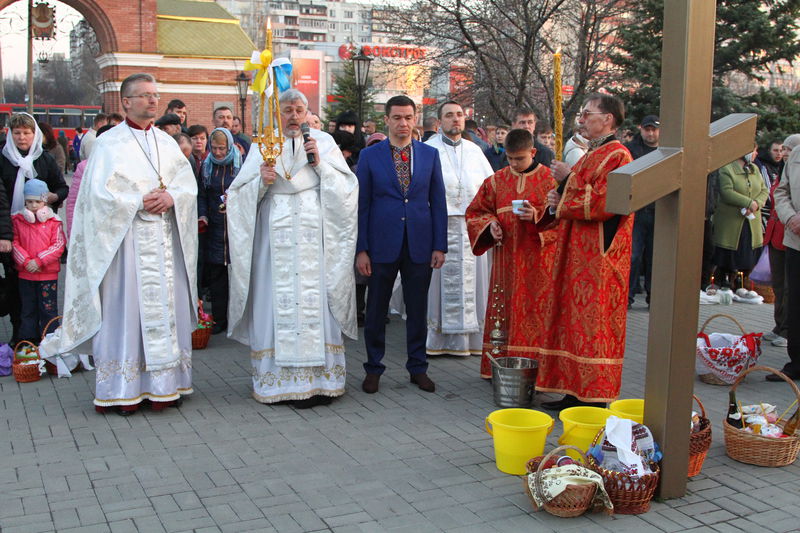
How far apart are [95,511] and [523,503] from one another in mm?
2147

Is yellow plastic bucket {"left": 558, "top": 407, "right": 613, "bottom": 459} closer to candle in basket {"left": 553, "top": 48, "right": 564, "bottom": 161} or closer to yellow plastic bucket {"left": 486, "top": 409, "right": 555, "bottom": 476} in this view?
yellow plastic bucket {"left": 486, "top": 409, "right": 555, "bottom": 476}

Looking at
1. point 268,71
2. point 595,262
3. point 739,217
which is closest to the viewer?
point 595,262

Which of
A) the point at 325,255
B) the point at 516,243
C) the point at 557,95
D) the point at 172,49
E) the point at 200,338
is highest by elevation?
the point at 172,49

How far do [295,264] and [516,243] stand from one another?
171 cm

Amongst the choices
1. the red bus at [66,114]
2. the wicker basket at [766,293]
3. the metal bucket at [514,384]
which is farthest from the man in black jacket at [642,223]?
the red bus at [66,114]

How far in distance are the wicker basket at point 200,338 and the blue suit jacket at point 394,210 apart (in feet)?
7.09

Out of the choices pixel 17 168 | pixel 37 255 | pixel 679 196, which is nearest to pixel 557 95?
pixel 679 196

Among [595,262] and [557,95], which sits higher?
[557,95]

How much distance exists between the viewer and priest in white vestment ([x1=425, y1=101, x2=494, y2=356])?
7.58 metres

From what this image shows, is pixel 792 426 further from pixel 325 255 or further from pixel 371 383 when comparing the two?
pixel 325 255

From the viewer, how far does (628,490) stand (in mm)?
4109

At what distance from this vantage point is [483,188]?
664 centimetres

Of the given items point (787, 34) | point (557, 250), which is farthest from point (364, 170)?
point (787, 34)

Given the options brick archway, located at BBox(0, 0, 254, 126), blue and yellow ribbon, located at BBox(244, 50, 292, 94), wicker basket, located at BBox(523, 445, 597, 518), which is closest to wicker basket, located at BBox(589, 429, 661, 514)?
wicker basket, located at BBox(523, 445, 597, 518)
